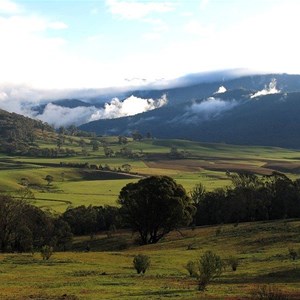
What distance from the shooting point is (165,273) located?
45.2 m

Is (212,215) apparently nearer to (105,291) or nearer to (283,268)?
(283,268)

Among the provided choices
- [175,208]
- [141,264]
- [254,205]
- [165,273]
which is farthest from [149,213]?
[141,264]

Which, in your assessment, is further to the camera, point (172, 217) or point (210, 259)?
point (172, 217)

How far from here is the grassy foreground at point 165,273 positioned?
103ft

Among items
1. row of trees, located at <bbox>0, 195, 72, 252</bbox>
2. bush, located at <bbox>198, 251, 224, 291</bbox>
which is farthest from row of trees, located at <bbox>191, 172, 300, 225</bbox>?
bush, located at <bbox>198, 251, 224, 291</bbox>

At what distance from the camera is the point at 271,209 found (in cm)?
10738

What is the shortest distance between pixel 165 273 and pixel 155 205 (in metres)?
39.2

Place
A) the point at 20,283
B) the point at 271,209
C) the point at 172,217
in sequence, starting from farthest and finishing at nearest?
the point at 271,209 < the point at 172,217 < the point at 20,283

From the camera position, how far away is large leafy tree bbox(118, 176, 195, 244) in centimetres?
8394

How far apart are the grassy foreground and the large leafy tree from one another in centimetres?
817

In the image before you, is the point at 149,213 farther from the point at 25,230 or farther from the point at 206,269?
the point at 206,269

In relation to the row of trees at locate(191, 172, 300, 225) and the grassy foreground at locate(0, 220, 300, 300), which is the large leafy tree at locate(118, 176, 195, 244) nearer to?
the grassy foreground at locate(0, 220, 300, 300)

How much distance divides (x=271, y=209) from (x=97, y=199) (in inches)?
2705

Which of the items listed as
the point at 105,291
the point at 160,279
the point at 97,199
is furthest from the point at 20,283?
the point at 97,199
